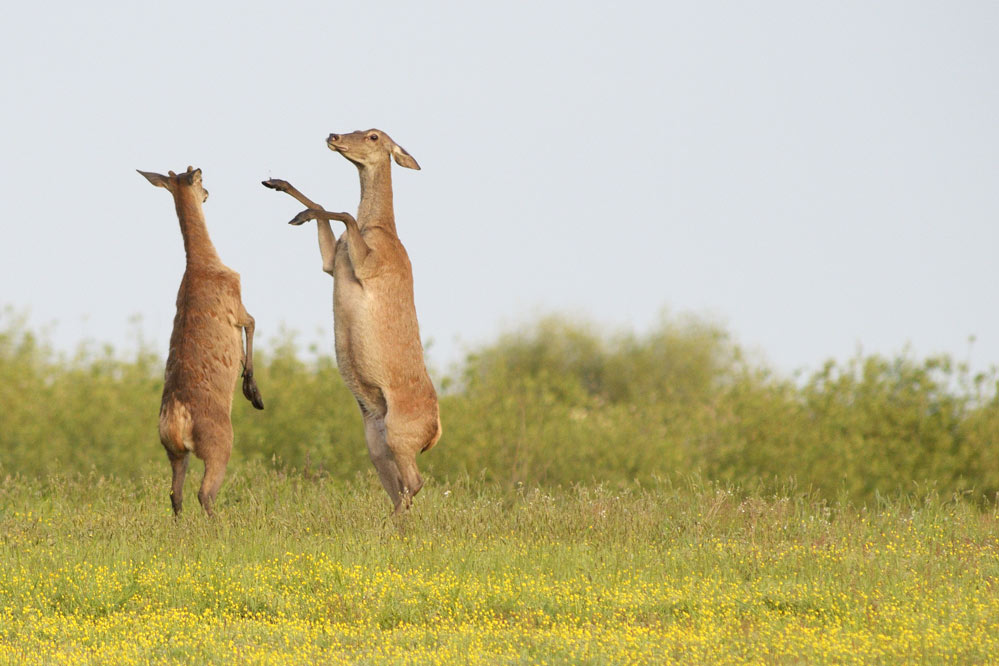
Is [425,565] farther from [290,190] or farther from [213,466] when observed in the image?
[290,190]

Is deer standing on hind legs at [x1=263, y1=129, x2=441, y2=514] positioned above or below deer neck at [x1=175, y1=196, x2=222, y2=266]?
below

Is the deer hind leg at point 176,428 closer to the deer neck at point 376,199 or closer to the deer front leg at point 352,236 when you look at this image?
the deer front leg at point 352,236

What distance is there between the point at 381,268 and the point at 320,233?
68cm

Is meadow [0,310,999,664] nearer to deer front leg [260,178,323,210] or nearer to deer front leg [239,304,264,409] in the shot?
deer front leg [239,304,264,409]

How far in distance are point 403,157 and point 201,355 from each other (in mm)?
2664

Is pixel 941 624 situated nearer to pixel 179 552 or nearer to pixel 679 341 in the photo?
pixel 179 552

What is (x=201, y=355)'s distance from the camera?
10.5 meters

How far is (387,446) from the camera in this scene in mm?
10797

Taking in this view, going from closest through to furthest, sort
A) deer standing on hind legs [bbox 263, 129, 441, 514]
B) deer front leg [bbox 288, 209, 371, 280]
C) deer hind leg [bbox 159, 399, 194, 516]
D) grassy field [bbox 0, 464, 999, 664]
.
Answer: grassy field [bbox 0, 464, 999, 664]
deer hind leg [bbox 159, 399, 194, 516]
deer front leg [bbox 288, 209, 371, 280]
deer standing on hind legs [bbox 263, 129, 441, 514]

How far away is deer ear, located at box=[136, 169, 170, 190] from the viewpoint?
36.9 feet

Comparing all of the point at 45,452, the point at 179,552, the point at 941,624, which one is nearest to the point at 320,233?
the point at 179,552

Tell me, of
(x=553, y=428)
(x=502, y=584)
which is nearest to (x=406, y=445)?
(x=502, y=584)

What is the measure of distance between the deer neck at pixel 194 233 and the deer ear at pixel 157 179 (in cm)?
25

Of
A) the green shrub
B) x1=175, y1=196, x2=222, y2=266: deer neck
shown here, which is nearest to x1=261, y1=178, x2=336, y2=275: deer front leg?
x1=175, y1=196, x2=222, y2=266: deer neck
